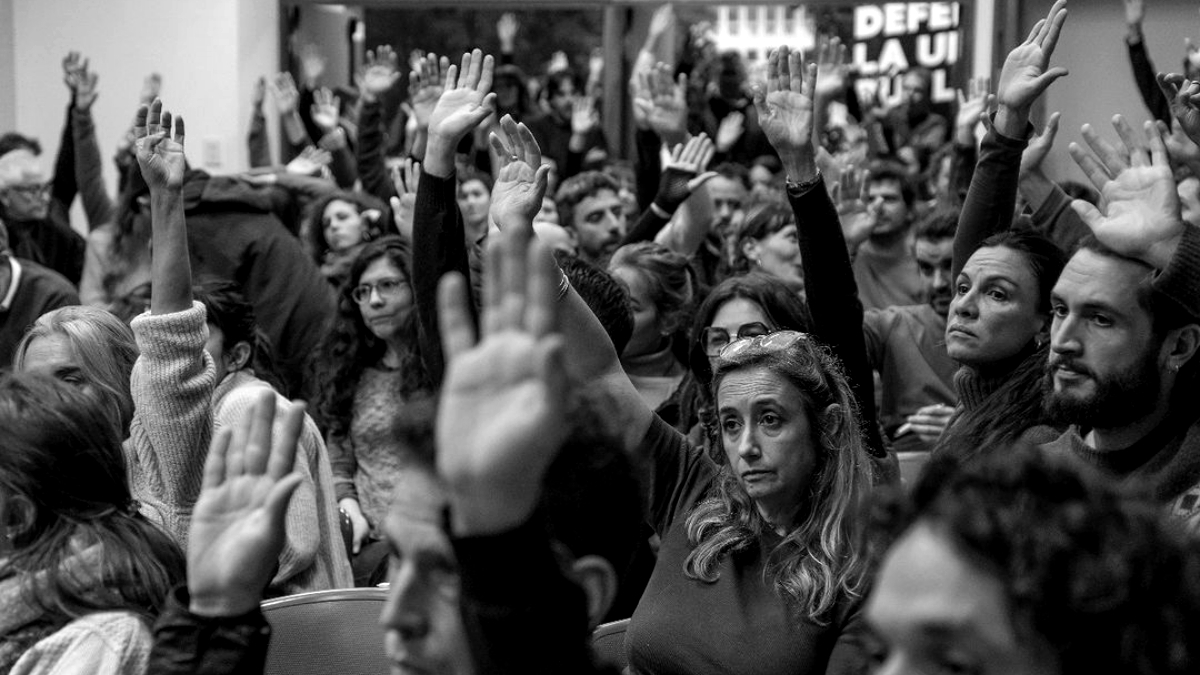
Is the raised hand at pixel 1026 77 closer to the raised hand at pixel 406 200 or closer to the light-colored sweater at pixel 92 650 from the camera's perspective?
the raised hand at pixel 406 200

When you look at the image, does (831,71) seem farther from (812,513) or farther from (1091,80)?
(812,513)

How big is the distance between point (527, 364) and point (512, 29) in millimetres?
7909

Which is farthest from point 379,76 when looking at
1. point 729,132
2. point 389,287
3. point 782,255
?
point 389,287

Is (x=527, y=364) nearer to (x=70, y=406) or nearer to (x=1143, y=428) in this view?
(x=70, y=406)

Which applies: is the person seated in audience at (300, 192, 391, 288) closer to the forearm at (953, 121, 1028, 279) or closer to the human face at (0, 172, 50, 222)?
the human face at (0, 172, 50, 222)

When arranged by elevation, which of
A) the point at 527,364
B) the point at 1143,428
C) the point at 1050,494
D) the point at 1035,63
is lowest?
the point at 1143,428

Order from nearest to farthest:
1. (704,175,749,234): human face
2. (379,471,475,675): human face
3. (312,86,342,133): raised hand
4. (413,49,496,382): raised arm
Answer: (379,471,475,675): human face < (413,49,496,382): raised arm < (704,175,749,234): human face < (312,86,342,133): raised hand

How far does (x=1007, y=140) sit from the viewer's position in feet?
9.75

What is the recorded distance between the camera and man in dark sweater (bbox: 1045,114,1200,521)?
7.36 ft

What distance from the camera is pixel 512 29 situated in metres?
8.82

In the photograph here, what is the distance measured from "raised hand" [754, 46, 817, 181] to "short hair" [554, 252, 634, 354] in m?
0.47

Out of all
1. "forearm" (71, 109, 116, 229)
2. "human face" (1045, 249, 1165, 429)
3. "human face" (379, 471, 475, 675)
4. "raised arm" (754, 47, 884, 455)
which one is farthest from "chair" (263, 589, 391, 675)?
"forearm" (71, 109, 116, 229)

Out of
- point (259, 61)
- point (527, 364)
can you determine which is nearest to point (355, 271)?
point (527, 364)

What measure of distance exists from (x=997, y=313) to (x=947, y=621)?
72.2 inches
